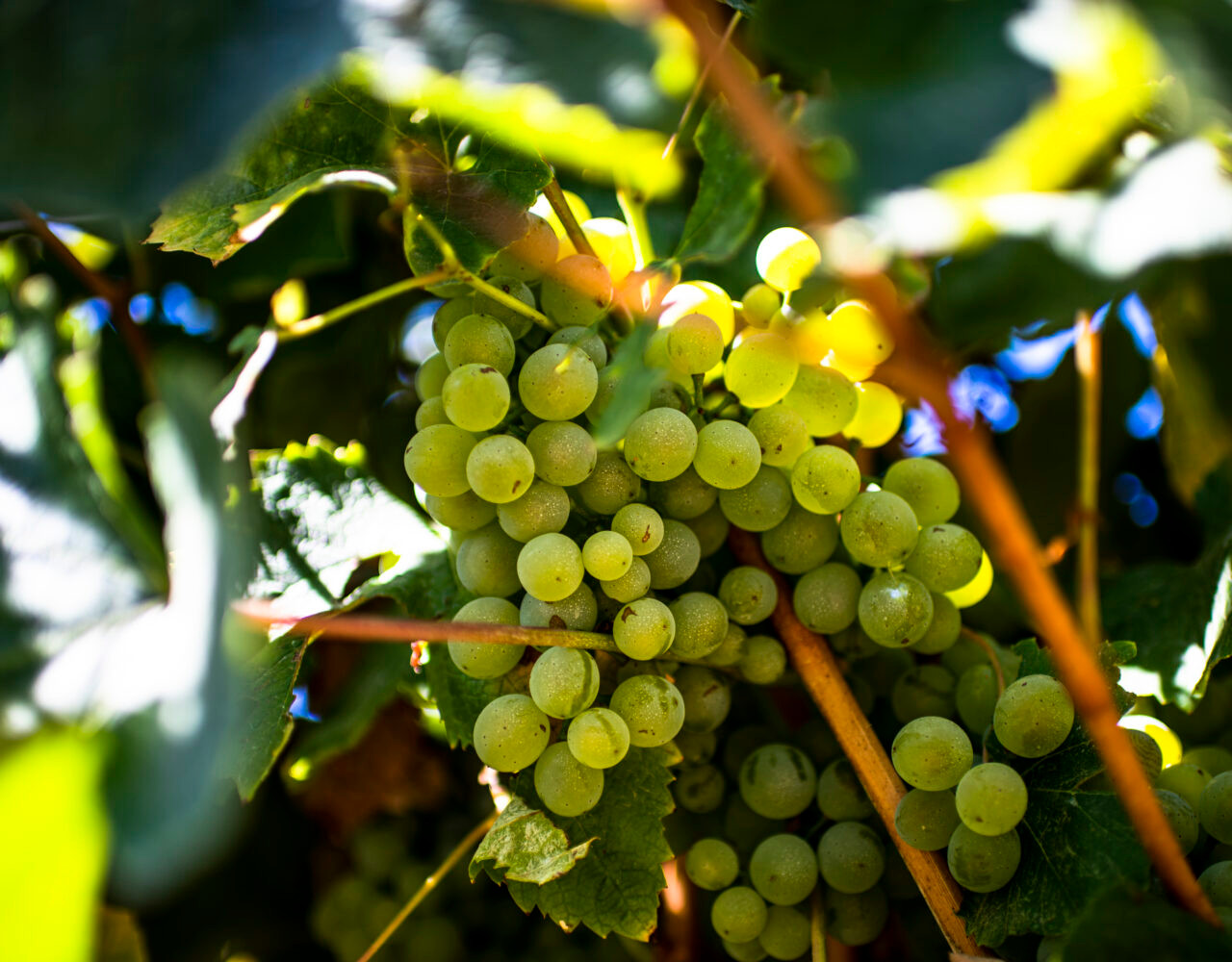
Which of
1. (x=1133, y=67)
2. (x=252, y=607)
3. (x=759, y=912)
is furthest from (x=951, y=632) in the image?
(x=252, y=607)

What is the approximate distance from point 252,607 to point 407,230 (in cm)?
30

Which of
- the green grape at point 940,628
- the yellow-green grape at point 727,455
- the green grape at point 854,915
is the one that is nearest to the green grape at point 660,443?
the yellow-green grape at point 727,455

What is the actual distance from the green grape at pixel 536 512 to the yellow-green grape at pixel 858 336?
0.72 ft

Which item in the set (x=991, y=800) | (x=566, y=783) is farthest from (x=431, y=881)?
(x=991, y=800)

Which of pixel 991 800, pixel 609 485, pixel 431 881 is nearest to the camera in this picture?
pixel 991 800

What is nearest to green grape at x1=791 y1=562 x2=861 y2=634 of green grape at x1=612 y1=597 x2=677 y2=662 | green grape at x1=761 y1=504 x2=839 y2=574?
green grape at x1=761 y1=504 x2=839 y2=574

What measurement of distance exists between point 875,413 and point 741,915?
14.8 inches

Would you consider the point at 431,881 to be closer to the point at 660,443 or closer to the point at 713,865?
the point at 713,865

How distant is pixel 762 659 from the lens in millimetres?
659

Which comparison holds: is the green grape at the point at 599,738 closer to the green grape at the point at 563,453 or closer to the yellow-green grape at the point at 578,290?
the green grape at the point at 563,453

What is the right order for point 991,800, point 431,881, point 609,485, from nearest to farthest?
1. point 991,800
2. point 609,485
3. point 431,881

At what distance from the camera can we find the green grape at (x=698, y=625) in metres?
0.62

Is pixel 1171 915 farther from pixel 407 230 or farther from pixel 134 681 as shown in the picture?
pixel 407 230

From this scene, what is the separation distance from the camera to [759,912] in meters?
0.66
